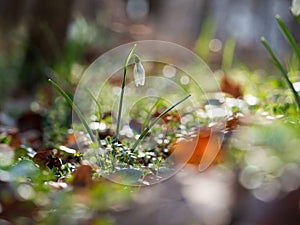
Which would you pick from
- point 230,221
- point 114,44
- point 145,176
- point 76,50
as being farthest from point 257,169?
point 114,44

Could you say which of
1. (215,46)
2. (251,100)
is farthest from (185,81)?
(215,46)

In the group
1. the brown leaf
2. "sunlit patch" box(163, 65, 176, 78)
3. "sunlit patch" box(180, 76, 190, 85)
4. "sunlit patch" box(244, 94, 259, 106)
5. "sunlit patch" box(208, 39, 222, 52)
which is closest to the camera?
the brown leaf

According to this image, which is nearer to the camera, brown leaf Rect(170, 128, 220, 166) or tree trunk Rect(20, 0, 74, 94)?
brown leaf Rect(170, 128, 220, 166)

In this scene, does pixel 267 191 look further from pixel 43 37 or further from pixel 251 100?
pixel 43 37

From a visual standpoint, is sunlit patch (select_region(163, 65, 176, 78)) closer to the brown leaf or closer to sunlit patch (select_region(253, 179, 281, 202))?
the brown leaf

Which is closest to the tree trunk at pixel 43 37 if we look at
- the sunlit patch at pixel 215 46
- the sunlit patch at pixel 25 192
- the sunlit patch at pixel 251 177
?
the sunlit patch at pixel 215 46

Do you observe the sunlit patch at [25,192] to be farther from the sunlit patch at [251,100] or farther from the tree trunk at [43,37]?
the tree trunk at [43,37]

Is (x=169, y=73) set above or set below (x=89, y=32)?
below

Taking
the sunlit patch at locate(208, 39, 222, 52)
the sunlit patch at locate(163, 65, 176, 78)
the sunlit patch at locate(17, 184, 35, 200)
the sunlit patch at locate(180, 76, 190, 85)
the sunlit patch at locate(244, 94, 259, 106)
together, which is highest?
the sunlit patch at locate(208, 39, 222, 52)

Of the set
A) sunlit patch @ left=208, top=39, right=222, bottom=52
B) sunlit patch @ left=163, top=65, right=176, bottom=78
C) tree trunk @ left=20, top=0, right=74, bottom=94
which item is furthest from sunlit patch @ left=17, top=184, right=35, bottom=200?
sunlit patch @ left=208, top=39, right=222, bottom=52

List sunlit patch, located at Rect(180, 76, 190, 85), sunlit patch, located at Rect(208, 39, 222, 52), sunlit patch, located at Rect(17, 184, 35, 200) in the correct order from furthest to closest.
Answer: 1. sunlit patch, located at Rect(208, 39, 222, 52)
2. sunlit patch, located at Rect(180, 76, 190, 85)
3. sunlit patch, located at Rect(17, 184, 35, 200)
